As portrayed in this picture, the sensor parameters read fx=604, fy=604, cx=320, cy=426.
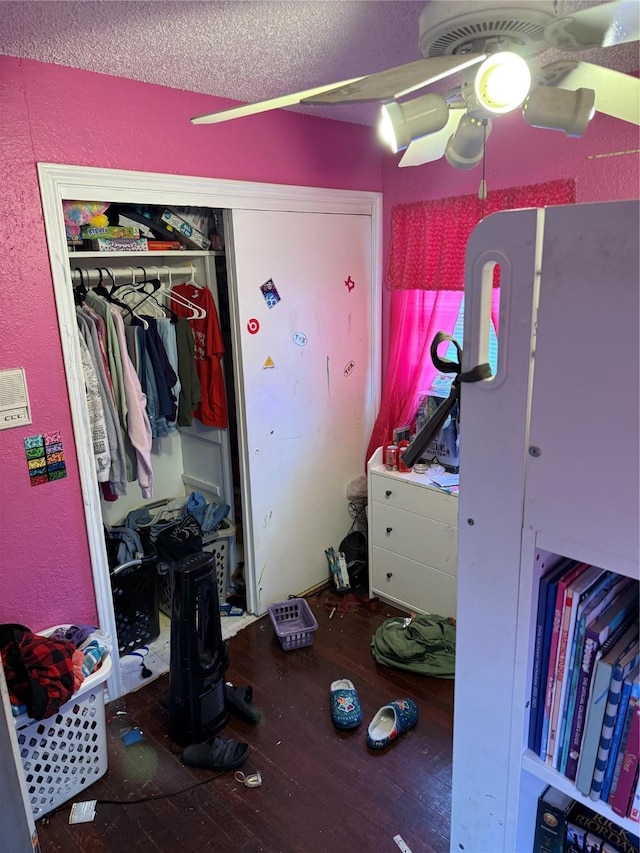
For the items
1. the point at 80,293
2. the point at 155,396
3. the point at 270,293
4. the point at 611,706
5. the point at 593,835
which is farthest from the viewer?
the point at 270,293

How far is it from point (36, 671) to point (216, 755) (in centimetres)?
73

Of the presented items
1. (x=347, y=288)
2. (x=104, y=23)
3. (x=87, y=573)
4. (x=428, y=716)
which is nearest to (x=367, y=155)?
(x=347, y=288)

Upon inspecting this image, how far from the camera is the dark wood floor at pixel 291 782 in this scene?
1955 mm

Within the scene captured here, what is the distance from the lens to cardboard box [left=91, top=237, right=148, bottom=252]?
253cm

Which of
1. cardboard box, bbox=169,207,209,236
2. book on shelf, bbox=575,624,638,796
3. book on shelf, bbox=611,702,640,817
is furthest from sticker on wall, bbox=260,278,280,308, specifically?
book on shelf, bbox=611,702,640,817

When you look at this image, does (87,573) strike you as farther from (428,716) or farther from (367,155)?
(367,155)

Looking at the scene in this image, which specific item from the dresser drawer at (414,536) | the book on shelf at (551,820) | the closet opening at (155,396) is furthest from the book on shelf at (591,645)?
the closet opening at (155,396)

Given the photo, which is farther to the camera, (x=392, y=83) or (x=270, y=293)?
(x=270, y=293)

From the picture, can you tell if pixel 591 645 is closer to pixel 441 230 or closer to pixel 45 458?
pixel 45 458

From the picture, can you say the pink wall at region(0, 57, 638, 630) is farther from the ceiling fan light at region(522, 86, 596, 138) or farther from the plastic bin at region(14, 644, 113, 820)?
the ceiling fan light at region(522, 86, 596, 138)

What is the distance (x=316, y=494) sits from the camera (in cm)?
332

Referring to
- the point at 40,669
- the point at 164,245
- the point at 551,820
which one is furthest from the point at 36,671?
the point at 164,245

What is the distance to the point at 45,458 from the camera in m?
2.24

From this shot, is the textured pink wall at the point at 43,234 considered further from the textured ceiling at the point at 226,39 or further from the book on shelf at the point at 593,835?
the book on shelf at the point at 593,835
